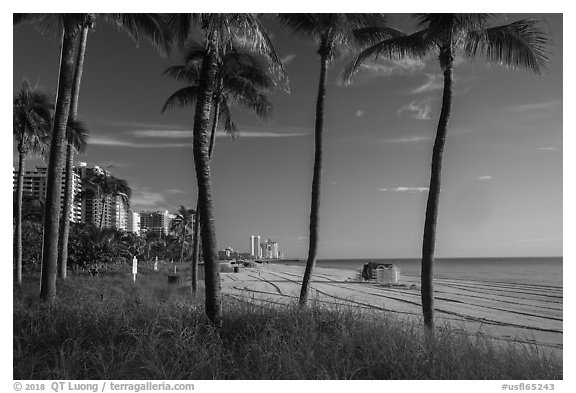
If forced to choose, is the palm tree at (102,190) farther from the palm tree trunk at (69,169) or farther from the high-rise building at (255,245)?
the high-rise building at (255,245)

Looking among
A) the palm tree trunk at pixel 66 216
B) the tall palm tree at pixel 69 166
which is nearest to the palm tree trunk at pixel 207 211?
the tall palm tree at pixel 69 166

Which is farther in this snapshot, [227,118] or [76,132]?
[227,118]

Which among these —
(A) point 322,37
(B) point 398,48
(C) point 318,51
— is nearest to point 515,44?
(B) point 398,48

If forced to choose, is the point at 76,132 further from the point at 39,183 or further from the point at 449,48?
the point at 449,48

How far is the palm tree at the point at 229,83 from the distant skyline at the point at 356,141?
2818 millimetres

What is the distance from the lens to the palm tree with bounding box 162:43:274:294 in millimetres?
10797

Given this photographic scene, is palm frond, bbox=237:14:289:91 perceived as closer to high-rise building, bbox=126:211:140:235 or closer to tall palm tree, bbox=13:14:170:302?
tall palm tree, bbox=13:14:170:302

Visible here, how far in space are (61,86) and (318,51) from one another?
4.56 metres

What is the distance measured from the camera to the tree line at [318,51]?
18.3 ft

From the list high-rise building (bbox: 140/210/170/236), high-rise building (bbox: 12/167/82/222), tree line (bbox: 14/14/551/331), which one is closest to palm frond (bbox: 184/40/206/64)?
tree line (bbox: 14/14/551/331)

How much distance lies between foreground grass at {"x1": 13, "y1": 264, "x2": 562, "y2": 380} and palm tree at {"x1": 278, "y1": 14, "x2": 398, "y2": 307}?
2111mm

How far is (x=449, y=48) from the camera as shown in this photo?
21.5ft

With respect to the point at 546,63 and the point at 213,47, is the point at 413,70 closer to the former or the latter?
the point at 546,63
